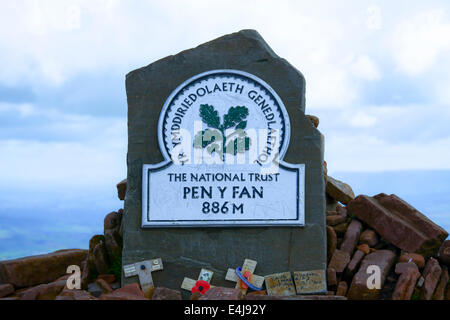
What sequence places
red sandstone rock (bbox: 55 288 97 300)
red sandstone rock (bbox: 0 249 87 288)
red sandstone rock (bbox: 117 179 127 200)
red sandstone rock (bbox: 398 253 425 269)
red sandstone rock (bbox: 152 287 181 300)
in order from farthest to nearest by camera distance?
red sandstone rock (bbox: 117 179 127 200) < red sandstone rock (bbox: 0 249 87 288) < red sandstone rock (bbox: 398 253 425 269) < red sandstone rock (bbox: 152 287 181 300) < red sandstone rock (bbox: 55 288 97 300)

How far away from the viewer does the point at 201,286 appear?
24.5 ft

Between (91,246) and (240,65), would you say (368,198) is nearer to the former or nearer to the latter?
(240,65)

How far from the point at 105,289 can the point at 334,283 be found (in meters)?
2.93

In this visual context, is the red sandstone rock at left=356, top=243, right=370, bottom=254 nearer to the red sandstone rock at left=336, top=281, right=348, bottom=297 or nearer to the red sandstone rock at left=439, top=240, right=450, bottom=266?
the red sandstone rock at left=336, top=281, right=348, bottom=297

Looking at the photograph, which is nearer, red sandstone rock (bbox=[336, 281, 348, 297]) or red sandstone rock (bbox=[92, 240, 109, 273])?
red sandstone rock (bbox=[336, 281, 348, 297])

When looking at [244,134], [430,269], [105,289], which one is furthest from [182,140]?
[430,269]

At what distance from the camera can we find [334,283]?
771 centimetres

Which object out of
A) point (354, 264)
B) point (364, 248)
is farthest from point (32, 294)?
point (364, 248)

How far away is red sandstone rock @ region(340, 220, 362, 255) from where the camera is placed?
8.16 m

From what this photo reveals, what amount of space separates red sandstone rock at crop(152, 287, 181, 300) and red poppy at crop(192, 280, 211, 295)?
0.33 meters

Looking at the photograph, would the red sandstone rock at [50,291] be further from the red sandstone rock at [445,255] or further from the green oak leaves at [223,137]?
the red sandstone rock at [445,255]

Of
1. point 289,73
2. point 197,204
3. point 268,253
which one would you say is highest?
point 289,73

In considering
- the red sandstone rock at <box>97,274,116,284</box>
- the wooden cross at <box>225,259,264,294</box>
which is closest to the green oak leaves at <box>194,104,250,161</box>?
the wooden cross at <box>225,259,264,294</box>
